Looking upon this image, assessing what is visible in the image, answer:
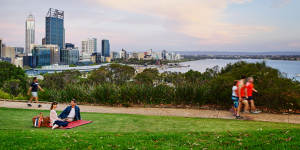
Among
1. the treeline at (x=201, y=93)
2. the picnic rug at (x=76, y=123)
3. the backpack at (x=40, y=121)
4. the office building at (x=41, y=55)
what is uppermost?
the office building at (x=41, y=55)

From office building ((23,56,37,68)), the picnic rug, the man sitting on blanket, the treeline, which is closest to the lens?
the picnic rug

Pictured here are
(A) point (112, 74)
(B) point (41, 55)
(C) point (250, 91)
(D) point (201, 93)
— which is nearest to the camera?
(C) point (250, 91)

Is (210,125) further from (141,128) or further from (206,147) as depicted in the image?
(206,147)

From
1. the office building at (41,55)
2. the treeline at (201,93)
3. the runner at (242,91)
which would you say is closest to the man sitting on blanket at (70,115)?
the treeline at (201,93)

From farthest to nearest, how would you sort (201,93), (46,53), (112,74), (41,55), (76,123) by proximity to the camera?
(46,53)
(41,55)
(112,74)
(201,93)
(76,123)

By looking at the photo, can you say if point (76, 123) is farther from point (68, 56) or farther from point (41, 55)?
point (68, 56)

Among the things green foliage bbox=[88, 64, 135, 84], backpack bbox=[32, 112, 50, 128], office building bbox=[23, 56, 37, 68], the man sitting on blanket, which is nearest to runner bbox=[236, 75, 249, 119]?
the man sitting on blanket

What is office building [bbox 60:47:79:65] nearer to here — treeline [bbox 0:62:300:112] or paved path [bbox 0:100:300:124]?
treeline [bbox 0:62:300:112]

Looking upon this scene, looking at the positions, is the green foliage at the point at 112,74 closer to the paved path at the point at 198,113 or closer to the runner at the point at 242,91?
the paved path at the point at 198,113

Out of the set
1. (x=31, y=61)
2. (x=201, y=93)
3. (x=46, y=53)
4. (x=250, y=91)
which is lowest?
(x=201, y=93)

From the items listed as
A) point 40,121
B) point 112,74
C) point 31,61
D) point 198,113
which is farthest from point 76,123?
point 31,61

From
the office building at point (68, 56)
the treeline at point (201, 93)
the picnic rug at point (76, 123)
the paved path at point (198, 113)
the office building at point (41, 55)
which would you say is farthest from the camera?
the office building at point (68, 56)

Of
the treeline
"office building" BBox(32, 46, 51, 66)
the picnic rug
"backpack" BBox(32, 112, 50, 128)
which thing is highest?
"office building" BBox(32, 46, 51, 66)

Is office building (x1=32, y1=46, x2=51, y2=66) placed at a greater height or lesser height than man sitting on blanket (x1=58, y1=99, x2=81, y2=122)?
greater
